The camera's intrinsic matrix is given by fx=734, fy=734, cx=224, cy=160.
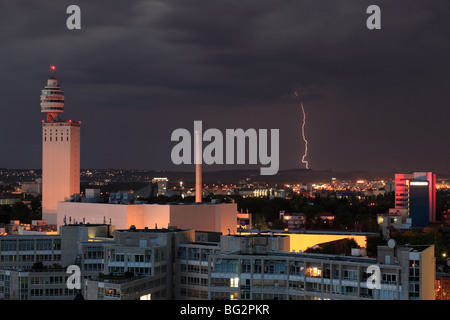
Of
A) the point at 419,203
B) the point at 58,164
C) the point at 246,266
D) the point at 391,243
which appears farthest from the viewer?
the point at 419,203

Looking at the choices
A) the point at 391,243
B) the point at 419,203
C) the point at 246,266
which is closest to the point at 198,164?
the point at 419,203

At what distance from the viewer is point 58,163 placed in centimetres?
8381

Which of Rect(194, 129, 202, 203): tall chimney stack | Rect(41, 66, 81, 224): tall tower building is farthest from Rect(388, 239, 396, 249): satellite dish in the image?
Rect(41, 66, 81, 224): tall tower building

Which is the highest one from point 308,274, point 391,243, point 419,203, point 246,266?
point 391,243

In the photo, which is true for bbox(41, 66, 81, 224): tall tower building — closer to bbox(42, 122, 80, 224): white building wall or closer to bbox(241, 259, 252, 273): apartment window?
bbox(42, 122, 80, 224): white building wall

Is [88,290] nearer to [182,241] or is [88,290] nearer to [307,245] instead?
[182,241]

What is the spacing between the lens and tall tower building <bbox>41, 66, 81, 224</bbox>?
8181 centimetres

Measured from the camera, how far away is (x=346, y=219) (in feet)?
281

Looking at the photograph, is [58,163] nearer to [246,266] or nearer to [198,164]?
[198,164]

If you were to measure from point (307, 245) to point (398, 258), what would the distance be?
30.5 meters

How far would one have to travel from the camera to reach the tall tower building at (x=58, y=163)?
8181 centimetres
